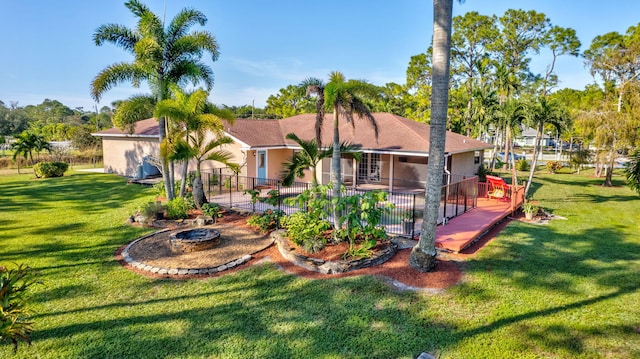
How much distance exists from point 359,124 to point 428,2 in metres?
11.2

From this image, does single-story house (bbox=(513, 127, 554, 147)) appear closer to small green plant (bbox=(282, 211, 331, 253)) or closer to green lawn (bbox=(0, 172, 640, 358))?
green lawn (bbox=(0, 172, 640, 358))

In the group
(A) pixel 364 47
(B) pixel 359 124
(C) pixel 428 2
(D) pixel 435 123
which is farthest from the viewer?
(A) pixel 364 47

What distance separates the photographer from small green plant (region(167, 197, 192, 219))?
516 inches

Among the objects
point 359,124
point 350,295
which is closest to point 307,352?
point 350,295

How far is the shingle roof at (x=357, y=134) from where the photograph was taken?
54.5 ft

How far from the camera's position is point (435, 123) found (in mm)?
7723

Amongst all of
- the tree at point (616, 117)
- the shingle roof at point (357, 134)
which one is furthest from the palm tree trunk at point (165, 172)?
the tree at point (616, 117)

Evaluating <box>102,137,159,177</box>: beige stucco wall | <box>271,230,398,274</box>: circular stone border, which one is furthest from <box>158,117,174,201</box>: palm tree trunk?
<box>102,137,159,177</box>: beige stucco wall

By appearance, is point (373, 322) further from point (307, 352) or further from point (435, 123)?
point (435, 123)

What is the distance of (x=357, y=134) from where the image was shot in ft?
61.3

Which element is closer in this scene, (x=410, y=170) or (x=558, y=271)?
(x=558, y=271)

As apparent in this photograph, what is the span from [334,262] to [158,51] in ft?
35.6

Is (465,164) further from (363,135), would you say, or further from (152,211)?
(152,211)

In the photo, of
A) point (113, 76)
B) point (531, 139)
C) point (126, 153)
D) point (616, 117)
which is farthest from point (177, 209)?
point (531, 139)
